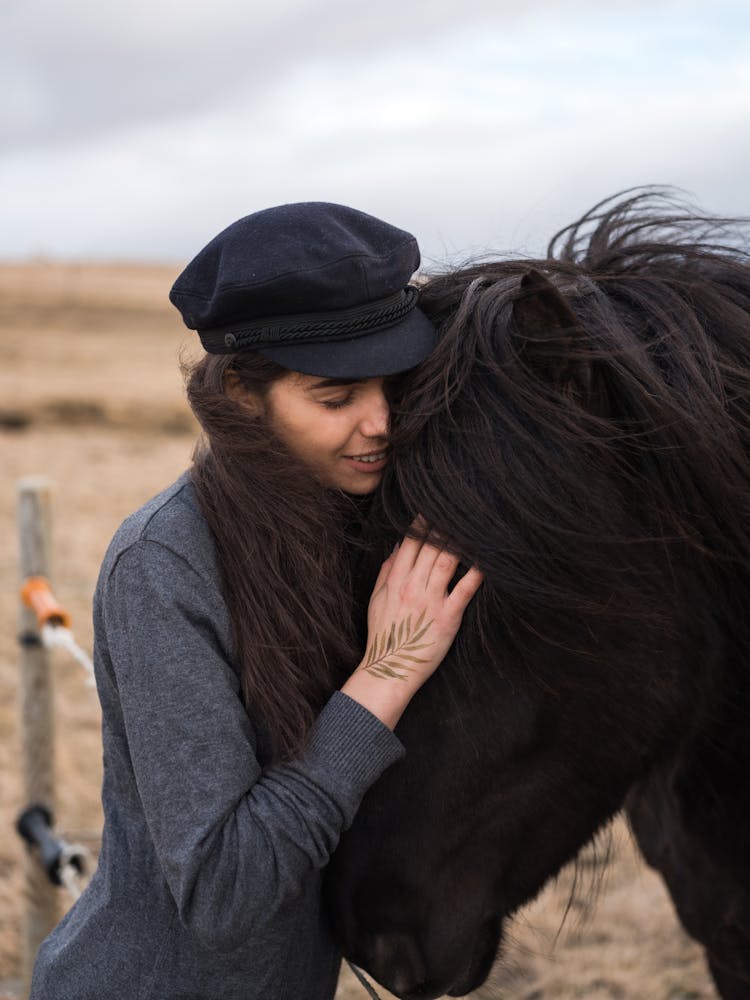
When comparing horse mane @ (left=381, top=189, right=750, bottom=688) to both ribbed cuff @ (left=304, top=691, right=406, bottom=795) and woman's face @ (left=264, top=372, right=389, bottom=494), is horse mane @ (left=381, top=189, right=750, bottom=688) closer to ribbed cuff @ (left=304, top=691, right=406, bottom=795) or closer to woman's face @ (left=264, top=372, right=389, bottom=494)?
woman's face @ (left=264, top=372, right=389, bottom=494)

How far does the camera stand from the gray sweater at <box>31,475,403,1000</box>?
1.41 m

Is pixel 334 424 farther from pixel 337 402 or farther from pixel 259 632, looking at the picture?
pixel 259 632

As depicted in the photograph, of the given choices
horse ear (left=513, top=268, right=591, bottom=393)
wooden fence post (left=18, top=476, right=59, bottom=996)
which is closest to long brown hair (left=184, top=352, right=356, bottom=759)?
horse ear (left=513, top=268, right=591, bottom=393)

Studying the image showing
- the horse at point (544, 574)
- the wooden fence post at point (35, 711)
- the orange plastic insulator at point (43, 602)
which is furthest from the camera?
the wooden fence post at point (35, 711)

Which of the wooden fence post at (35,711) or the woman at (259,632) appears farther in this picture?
the wooden fence post at (35,711)

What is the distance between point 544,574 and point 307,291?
54cm

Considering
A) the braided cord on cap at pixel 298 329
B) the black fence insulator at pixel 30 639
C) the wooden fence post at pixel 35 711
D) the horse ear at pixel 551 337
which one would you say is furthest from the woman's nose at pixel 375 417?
the black fence insulator at pixel 30 639

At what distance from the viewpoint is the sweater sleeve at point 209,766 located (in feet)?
4.61

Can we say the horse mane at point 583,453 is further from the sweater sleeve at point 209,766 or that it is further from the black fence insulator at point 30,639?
the black fence insulator at point 30,639

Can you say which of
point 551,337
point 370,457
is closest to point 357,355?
point 370,457

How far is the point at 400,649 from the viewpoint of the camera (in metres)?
1.51

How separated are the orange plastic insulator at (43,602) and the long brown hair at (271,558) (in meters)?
1.54

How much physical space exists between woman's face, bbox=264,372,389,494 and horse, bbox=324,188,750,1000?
1.6 inches

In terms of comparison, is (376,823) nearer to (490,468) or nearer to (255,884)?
(255,884)
